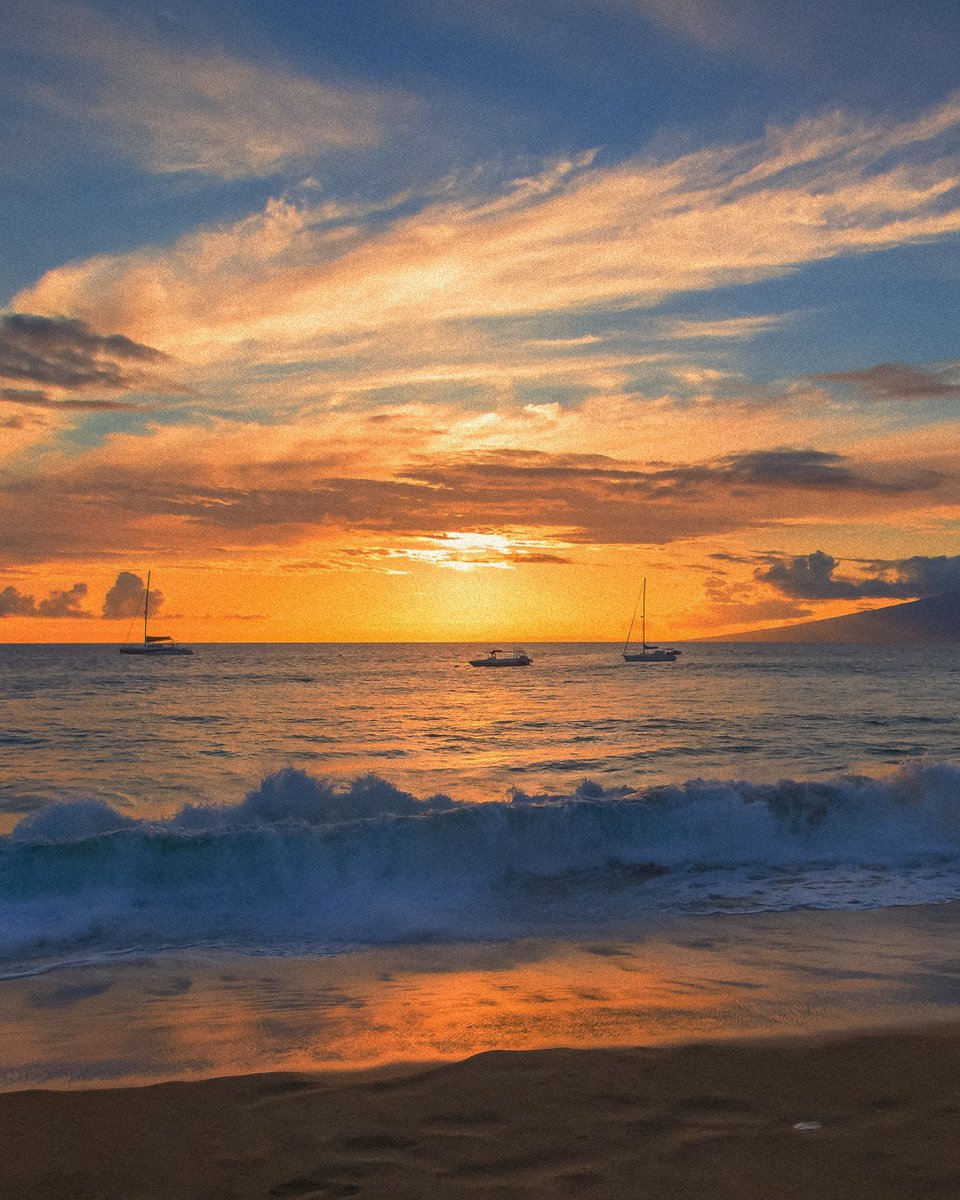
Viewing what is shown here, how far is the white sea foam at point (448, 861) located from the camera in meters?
12.8

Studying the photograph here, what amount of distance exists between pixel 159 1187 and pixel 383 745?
97.3ft

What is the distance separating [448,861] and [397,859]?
2.86ft

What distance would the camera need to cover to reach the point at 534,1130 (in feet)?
19.7

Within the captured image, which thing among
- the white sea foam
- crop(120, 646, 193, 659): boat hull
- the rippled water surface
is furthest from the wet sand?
crop(120, 646, 193, 659): boat hull

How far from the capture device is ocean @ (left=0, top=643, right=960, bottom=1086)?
32.7 ft

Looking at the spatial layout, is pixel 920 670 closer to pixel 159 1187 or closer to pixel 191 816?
pixel 191 816

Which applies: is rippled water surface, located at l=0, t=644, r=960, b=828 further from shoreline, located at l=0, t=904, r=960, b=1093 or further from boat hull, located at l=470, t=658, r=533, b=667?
boat hull, located at l=470, t=658, r=533, b=667

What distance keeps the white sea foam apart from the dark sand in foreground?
5.05 m

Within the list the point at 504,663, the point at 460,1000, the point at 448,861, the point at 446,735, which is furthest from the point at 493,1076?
the point at 504,663

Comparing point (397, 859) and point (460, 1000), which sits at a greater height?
point (460, 1000)

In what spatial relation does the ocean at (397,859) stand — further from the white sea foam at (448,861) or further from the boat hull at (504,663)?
the boat hull at (504,663)

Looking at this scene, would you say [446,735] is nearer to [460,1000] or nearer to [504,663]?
[460,1000]

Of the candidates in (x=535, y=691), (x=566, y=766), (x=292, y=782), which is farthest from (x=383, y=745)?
(x=535, y=691)

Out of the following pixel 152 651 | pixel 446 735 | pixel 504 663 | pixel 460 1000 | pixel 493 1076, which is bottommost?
pixel 446 735
